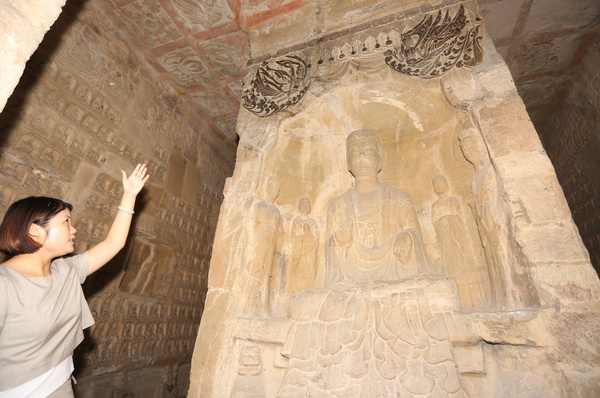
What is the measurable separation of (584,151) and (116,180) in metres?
7.32

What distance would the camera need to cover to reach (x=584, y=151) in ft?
17.1

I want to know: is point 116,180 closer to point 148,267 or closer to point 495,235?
point 148,267

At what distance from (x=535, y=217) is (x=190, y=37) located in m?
4.86

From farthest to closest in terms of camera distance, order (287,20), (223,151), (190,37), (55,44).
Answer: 1. (223,151)
2. (190,37)
3. (287,20)
4. (55,44)

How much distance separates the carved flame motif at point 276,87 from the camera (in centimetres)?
347

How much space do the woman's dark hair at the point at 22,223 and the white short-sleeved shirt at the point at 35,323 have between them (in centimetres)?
14

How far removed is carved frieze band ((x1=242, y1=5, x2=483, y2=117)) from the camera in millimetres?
2988

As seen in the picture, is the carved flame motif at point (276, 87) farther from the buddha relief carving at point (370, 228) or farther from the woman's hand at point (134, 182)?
the woman's hand at point (134, 182)

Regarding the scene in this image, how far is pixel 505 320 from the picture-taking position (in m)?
2.01

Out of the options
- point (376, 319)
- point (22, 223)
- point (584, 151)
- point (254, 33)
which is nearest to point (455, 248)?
point (376, 319)

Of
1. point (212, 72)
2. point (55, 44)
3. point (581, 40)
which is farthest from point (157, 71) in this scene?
point (581, 40)

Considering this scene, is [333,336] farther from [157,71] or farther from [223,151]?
[223,151]

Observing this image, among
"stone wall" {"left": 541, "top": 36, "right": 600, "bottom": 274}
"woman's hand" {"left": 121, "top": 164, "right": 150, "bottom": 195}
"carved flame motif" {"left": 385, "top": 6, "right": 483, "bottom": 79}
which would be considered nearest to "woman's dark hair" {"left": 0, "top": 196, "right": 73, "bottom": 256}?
"woman's hand" {"left": 121, "top": 164, "right": 150, "bottom": 195}

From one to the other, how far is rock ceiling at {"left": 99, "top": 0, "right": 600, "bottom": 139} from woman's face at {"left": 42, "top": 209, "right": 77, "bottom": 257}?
3005mm
